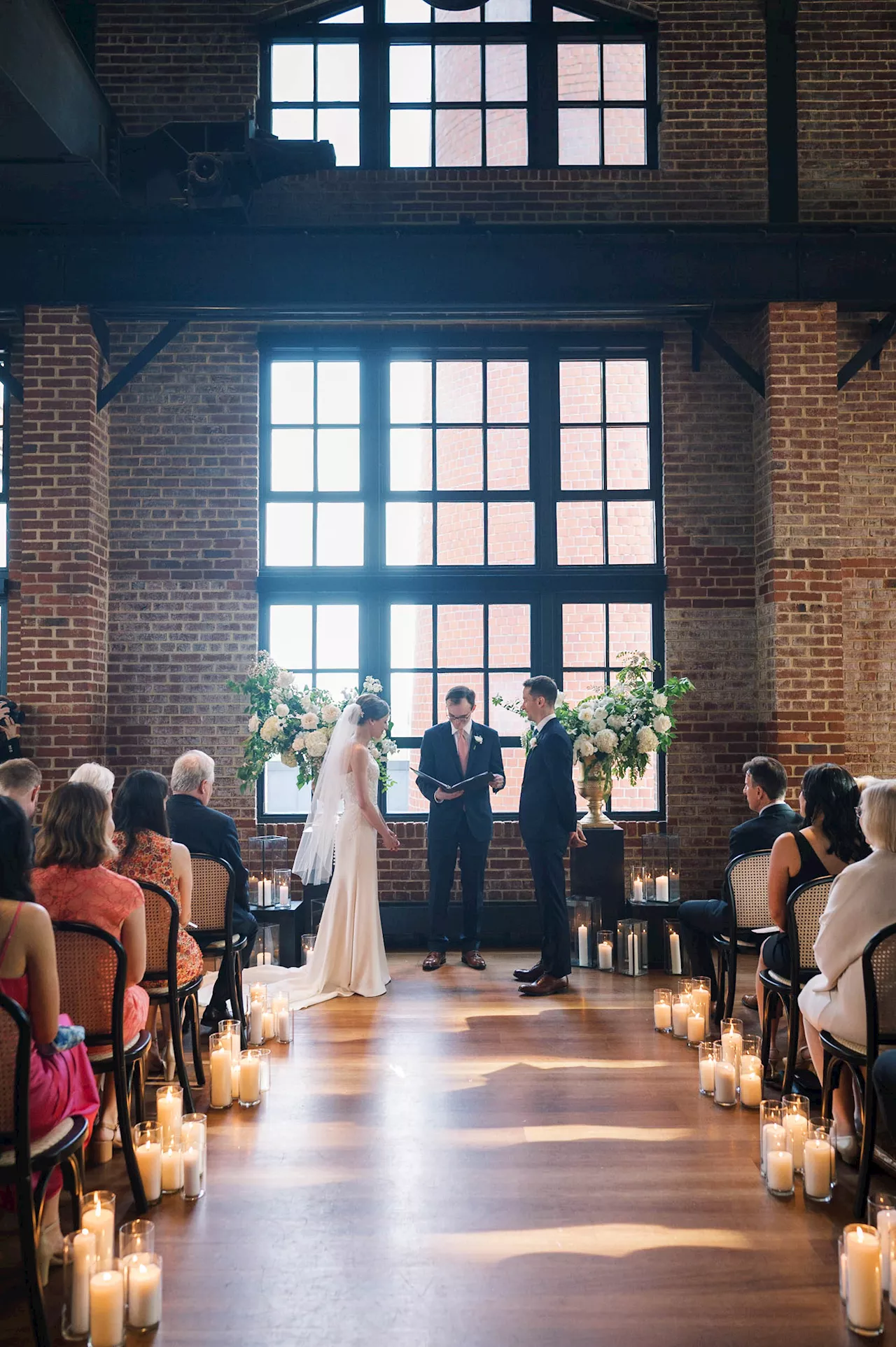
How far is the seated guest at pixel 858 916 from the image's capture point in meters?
3.21

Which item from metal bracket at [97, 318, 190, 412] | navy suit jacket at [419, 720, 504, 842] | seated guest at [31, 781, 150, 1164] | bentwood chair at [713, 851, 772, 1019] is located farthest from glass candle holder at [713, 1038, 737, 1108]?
metal bracket at [97, 318, 190, 412]

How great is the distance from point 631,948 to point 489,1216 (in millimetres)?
3247

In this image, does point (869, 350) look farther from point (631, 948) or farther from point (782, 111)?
point (631, 948)

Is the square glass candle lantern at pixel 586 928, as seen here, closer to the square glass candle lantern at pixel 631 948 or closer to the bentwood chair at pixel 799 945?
the square glass candle lantern at pixel 631 948

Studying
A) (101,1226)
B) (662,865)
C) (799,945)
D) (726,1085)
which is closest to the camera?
(101,1226)

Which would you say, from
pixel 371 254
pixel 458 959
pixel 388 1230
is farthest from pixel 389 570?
pixel 388 1230

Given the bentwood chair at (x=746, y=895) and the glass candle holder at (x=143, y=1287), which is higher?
the bentwood chair at (x=746, y=895)

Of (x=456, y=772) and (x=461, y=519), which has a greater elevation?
(x=461, y=519)

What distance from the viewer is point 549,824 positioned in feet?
19.5

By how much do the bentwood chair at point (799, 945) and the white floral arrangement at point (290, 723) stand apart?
121 inches

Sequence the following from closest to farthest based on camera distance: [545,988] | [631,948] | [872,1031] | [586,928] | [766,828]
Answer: [872,1031] < [766,828] < [545,988] < [631,948] < [586,928]

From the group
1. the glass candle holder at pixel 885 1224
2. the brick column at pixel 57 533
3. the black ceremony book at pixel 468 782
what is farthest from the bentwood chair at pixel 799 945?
the brick column at pixel 57 533

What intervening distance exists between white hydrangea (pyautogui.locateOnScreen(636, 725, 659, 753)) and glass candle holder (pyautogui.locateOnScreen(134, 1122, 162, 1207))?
3.95 meters

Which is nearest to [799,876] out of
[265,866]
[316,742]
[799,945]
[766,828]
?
[799,945]
